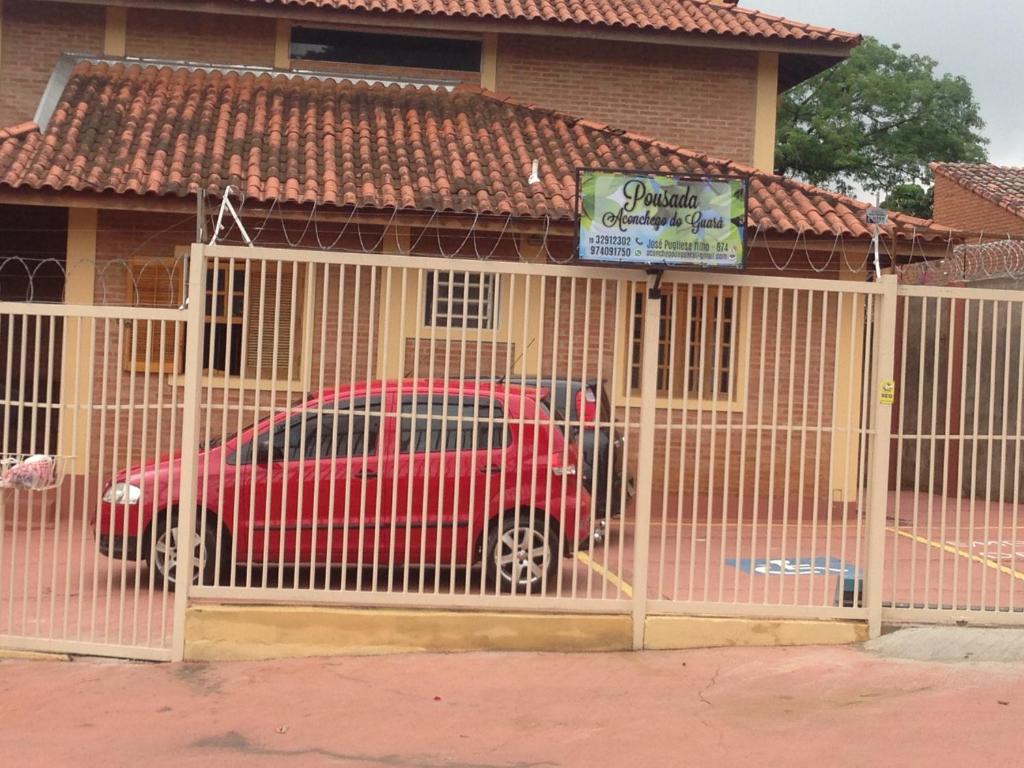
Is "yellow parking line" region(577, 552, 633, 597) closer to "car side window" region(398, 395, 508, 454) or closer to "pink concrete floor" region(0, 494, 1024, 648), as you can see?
"pink concrete floor" region(0, 494, 1024, 648)

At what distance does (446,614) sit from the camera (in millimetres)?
7395

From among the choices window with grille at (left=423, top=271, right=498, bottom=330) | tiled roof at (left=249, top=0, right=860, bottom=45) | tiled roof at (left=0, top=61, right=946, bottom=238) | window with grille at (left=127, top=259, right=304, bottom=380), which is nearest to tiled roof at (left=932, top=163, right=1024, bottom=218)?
tiled roof at (left=249, top=0, right=860, bottom=45)

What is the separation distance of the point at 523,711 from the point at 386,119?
1139 centimetres

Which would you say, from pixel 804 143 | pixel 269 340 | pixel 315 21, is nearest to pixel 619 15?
pixel 315 21

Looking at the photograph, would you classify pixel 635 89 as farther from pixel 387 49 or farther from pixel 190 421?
pixel 190 421

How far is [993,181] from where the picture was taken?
23328mm

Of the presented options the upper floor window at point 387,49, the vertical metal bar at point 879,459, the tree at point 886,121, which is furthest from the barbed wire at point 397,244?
the tree at point 886,121

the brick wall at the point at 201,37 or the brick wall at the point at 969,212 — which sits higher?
the brick wall at the point at 201,37

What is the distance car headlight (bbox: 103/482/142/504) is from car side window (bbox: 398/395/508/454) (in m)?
1.55

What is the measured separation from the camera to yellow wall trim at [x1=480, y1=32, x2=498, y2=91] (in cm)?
1745

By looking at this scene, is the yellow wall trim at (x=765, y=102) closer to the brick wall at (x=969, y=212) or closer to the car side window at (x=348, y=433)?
the brick wall at (x=969, y=212)

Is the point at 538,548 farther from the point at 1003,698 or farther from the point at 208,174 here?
the point at 208,174

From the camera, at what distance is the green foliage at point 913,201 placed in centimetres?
3391

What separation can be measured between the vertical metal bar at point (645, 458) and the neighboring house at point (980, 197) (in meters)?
14.8
